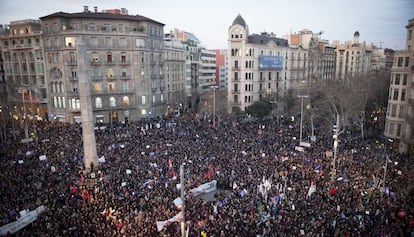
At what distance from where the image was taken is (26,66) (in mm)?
51969

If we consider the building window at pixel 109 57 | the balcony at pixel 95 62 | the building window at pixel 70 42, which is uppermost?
the building window at pixel 70 42

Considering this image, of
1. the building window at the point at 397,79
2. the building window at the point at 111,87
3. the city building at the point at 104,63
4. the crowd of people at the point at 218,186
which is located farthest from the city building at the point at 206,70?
the crowd of people at the point at 218,186

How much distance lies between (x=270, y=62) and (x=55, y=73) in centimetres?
3949

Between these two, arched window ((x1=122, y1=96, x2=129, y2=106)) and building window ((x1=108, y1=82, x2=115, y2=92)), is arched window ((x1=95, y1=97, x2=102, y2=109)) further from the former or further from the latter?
arched window ((x1=122, y1=96, x2=129, y2=106))

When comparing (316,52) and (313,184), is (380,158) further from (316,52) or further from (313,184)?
(316,52)

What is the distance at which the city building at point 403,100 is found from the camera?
3191 cm

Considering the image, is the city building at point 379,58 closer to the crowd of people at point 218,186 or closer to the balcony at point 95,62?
the crowd of people at point 218,186

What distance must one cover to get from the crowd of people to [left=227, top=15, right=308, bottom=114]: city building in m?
26.1

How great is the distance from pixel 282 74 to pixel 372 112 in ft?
73.3

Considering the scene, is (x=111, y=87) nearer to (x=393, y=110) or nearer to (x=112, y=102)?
(x=112, y=102)

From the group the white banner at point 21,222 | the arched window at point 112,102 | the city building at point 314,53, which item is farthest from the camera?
the city building at point 314,53

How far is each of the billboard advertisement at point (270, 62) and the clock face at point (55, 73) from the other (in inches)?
1417

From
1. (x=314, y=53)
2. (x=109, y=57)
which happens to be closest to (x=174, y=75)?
(x=109, y=57)

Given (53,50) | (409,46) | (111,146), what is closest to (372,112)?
(409,46)
